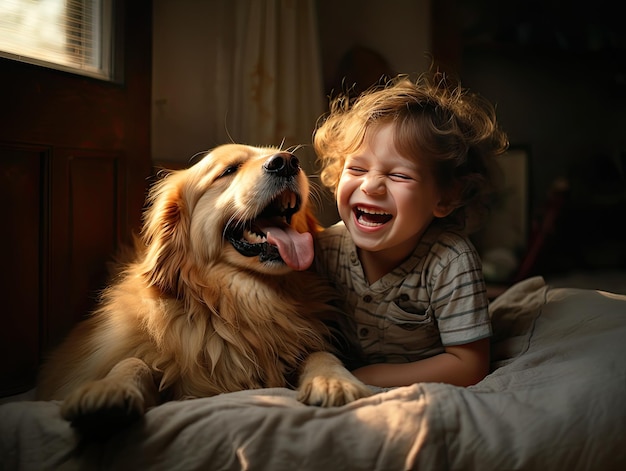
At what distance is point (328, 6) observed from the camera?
2.53 m

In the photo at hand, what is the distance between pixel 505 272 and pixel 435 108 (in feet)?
5.38

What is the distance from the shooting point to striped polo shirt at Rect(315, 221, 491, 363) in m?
1.41

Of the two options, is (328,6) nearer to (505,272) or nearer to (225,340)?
(505,272)

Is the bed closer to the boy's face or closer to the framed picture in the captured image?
the boy's face

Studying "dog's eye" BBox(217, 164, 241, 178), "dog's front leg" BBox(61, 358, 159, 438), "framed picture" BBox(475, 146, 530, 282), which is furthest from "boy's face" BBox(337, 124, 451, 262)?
"framed picture" BBox(475, 146, 530, 282)

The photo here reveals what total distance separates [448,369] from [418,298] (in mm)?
184

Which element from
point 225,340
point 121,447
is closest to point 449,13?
point 225,340

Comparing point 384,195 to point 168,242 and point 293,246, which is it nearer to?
point 293,246

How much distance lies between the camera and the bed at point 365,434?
100 centimetres

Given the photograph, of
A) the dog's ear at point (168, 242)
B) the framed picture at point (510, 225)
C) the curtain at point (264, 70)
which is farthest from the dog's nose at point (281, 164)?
the framed picture at point (510, 225)

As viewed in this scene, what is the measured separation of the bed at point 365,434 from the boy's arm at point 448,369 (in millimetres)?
241

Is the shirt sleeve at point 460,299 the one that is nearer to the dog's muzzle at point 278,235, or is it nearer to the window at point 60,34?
the dog's muzzle at point 278,235

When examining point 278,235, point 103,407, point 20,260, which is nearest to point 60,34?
point 20,260

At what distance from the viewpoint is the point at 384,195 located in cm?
142
